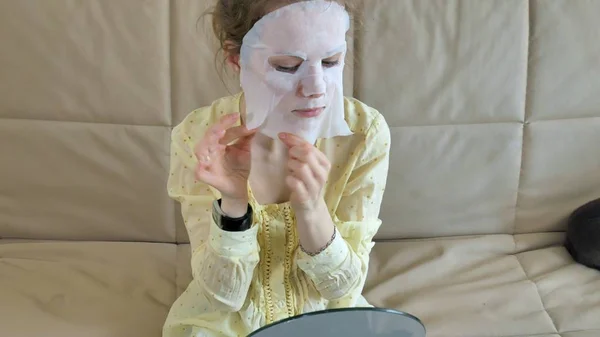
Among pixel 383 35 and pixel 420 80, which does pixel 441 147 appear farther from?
pixel 383 35

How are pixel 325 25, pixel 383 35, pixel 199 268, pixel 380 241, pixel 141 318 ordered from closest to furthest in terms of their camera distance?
1. pixel 325 25
2. pixel 199 268
3. pixel 141 318
4. pixel 383 35
5. pixel 380 241

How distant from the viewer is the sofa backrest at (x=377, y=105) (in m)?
1.35

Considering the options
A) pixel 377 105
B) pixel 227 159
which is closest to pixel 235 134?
pixel 227 159

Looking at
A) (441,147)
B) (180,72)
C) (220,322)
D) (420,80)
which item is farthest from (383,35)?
(220,322)

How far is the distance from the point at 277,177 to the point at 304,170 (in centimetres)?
16

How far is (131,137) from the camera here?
54.9 inches

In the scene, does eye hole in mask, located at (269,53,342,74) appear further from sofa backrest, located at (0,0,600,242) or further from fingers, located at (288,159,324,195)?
sofa backrest, located at (0,0,600,242)

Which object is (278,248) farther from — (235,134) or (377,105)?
(377,105)

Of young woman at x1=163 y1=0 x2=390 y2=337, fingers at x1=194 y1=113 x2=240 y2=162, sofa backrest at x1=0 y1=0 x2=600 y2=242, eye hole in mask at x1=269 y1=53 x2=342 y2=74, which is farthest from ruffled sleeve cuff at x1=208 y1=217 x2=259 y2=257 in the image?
sofa backrest at x1=0 y1=0 x2=600 y2=242

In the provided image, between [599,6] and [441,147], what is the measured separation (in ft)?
1.27

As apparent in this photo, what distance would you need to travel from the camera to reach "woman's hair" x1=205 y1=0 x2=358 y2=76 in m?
0.95

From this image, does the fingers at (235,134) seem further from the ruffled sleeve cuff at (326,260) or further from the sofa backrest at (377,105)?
the sofa backrest at (377,105)

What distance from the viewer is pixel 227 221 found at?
999 mm

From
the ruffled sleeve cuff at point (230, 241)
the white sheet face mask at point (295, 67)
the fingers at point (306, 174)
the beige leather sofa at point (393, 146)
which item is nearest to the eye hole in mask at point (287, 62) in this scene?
the white sheet face mask at point (295, 67)
